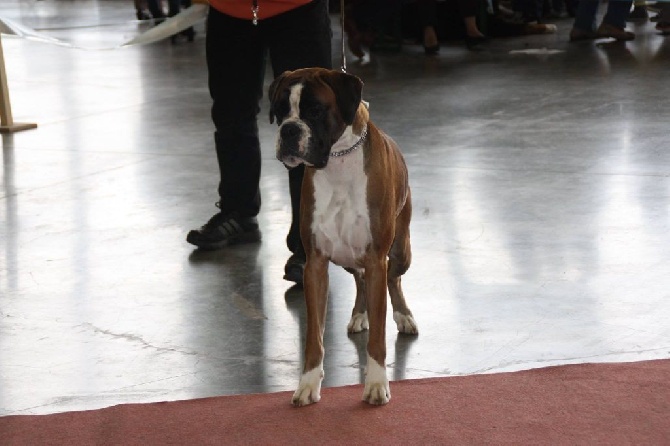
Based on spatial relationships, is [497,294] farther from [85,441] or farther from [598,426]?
[85,441]

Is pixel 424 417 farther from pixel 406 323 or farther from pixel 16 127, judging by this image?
pixel 16 127

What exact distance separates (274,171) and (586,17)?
7580mm

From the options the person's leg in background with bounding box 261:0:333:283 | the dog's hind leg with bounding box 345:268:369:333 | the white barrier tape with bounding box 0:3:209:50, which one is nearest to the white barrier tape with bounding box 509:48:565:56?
the white barrier tape with bounding box 0:3:209:50

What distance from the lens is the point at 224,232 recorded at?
5.38 metres

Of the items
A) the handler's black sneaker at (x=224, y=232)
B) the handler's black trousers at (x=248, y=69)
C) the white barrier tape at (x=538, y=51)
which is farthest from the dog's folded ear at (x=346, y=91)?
the white barrier tape at (x=538, y=51)

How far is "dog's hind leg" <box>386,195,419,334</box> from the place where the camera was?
3.88 m

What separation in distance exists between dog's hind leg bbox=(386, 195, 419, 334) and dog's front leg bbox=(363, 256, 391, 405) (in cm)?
41

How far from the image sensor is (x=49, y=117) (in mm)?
9422

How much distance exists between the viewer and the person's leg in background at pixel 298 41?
470 cm

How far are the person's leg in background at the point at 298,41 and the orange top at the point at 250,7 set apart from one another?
0.03 metres

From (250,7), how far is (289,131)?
5.39 ft

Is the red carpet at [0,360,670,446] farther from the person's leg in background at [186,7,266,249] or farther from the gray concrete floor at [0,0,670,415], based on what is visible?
the person's leg in background at [186,7,266,249]

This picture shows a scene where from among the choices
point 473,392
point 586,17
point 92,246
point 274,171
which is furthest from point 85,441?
point 586,17

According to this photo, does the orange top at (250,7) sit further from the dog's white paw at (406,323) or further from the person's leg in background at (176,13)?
the person's leg in background at (176,13)
